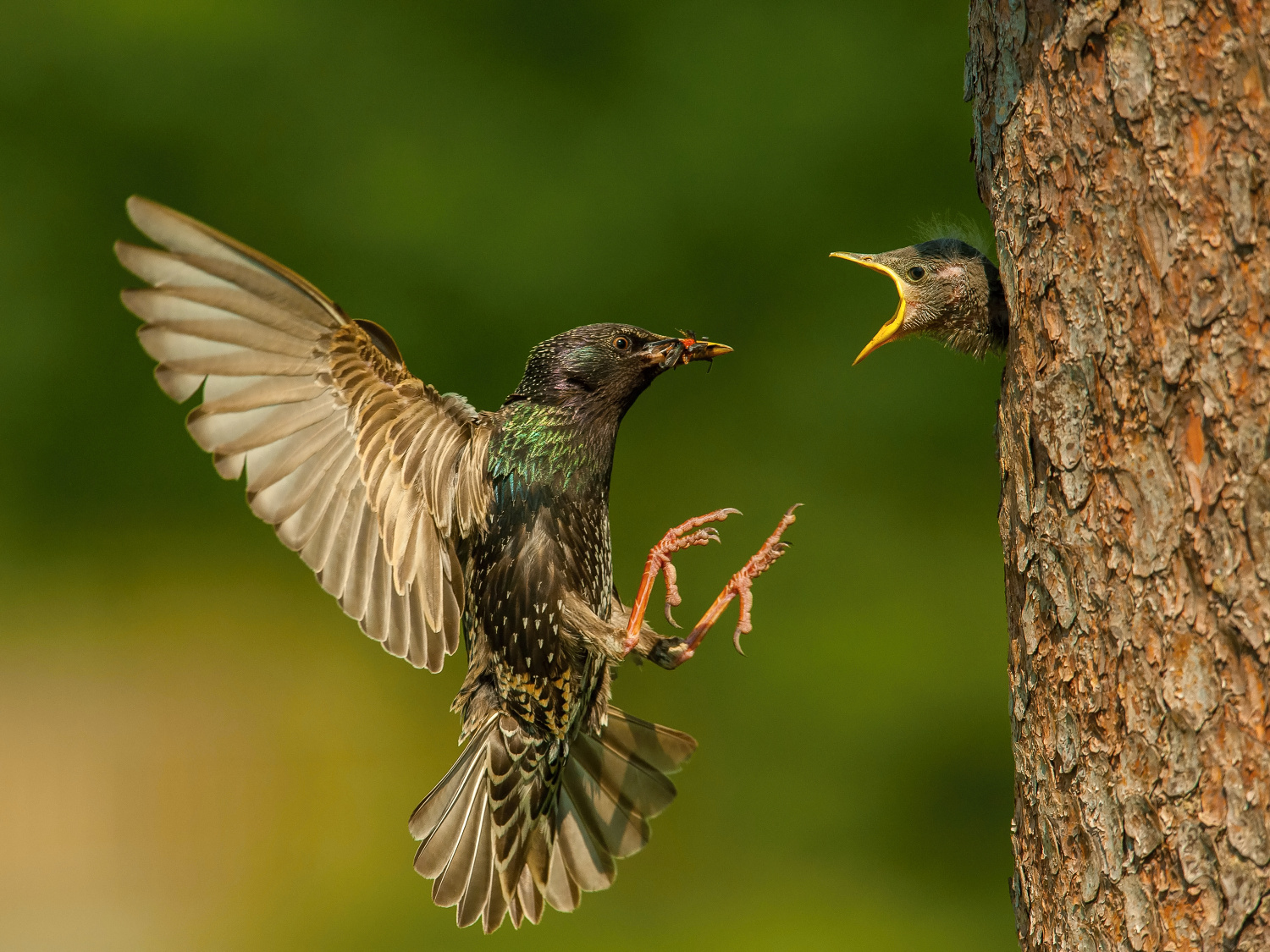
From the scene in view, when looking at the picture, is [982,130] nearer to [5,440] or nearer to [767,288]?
[767,288]

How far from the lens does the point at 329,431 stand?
216cm

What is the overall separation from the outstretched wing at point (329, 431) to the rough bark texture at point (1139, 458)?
1148 millimetres

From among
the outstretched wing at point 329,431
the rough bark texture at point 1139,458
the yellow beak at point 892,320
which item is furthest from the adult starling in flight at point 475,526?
the rough bark texture at point 1139,458

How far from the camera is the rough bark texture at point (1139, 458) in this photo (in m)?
1.20

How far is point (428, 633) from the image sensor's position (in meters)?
2.24

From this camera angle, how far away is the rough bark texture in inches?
47.2

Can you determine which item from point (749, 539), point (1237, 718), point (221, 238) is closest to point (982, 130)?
point (1237, 718)

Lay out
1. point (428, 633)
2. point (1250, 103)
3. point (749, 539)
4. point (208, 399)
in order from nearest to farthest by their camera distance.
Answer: point (1250, 103), point (208, 399), point (428, 633), point (749, 539)

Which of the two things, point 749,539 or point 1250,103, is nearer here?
point 1250,103

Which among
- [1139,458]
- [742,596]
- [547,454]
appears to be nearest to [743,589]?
[742,596]

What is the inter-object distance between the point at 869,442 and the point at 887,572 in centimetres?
44

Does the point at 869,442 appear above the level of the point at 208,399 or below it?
above

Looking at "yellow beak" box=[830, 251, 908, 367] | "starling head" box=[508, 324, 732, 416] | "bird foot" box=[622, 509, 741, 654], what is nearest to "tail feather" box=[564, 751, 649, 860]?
"bird foot" box=[622, 509, 741, 654]

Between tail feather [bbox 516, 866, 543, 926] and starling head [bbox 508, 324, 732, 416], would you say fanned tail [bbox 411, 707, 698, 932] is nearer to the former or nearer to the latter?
tail feather [bbox 516, 866, 543, 926]
